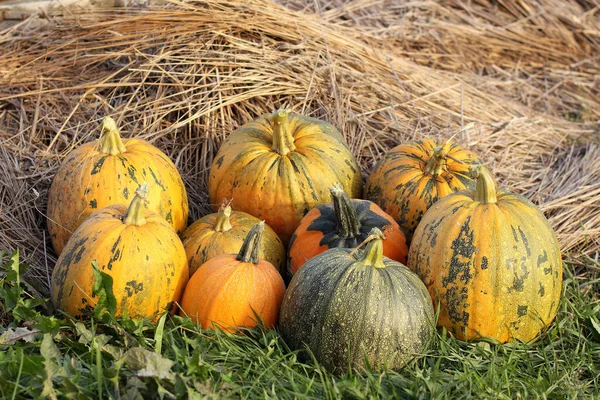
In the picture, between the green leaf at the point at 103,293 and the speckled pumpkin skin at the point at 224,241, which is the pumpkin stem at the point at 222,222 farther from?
the green leaf at the point at 103,293

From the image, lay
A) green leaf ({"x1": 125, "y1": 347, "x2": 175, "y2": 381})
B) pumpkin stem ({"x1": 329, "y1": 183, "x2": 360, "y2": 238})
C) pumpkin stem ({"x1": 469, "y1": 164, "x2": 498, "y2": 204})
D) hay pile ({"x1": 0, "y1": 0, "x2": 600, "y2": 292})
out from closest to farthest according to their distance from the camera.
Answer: green leaf ({"x1": 125, "y1": 347, "x2": 175, "y2": 381}), pumpkin stem ({"x1": 469, "y1": 164, "x2": 498, "y2": 204}), pumpkin stem ({"x1": 329, "y1": 183, "x2": 360, "y2": 238}), hay pile ({"x1": 0, "y1": 0, "x2": 600, "y2": 292})

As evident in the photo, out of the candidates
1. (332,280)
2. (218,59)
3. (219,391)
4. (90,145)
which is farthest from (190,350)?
(218,59)

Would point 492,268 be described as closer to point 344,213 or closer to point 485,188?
point 485,188

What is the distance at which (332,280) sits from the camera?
10.5ft

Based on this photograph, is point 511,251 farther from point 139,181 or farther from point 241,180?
point 139,181

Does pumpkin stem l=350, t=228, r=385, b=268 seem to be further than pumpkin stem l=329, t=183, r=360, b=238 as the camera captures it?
No

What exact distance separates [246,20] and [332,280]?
2.67 metres

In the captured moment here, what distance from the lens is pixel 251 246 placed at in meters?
3.48

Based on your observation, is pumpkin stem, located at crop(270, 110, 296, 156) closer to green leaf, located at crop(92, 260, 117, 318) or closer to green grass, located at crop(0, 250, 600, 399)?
green grass, located at crop(0, 250, 600, 399)

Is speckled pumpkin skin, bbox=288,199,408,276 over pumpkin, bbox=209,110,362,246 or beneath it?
beneath

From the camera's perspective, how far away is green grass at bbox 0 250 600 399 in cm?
283

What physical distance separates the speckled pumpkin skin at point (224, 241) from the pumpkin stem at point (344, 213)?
40cm

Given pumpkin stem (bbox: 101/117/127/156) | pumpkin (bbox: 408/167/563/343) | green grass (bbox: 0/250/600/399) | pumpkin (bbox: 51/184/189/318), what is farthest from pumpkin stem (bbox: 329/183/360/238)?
pumpkin stem (bbox: 101/117/127/156)

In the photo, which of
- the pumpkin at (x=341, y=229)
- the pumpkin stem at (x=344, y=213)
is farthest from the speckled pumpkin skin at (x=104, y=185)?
the pumpkin stem at (x=344, y=213)
